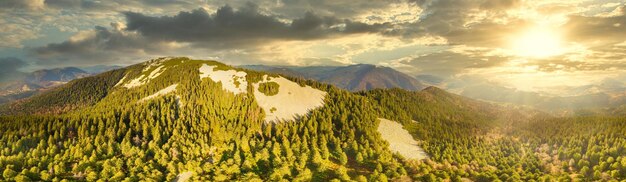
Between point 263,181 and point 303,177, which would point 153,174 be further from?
point 303,177

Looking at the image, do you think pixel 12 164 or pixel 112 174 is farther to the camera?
pixel 12 164

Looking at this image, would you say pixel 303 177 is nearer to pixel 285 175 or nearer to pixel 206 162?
pixel 285 175

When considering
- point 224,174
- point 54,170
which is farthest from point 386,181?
point 54,170

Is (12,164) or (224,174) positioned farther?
(12,164)

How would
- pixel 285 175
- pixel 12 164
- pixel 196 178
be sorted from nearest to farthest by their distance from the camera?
pixel 196 178 → pixel 285 175 → pixel 12 164

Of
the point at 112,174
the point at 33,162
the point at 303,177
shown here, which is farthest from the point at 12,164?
the point at 303,177

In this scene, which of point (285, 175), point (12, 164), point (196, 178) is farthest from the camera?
point (12, 164)

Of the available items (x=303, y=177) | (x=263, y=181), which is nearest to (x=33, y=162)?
(x=263, y=181)
